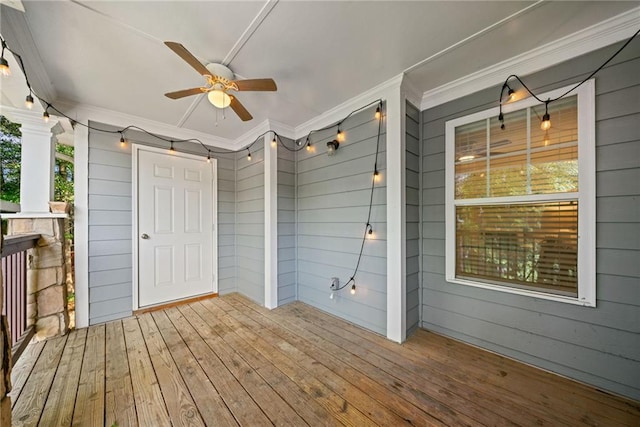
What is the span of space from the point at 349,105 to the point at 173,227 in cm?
287

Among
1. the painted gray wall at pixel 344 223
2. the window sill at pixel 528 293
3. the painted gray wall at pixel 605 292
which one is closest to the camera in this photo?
the painted gray wall at pixel 605 292

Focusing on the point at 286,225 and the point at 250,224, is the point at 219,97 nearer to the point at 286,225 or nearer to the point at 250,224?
the point at 286,225

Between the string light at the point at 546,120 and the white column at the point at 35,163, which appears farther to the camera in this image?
the white column at the point at 35,163

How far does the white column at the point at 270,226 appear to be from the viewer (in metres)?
3.17

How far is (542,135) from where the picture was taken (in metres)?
1.93

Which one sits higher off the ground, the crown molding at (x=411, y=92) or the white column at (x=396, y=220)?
the crown molding at (x=411, y=92)

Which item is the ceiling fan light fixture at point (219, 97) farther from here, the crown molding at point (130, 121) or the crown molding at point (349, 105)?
the crown molding at point (130, 121)

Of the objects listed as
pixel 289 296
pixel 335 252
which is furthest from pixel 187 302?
pixel 335 252

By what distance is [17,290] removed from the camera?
2266mm

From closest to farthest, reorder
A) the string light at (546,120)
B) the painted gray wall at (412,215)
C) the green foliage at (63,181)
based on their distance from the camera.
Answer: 1. the string light at (546,120)
2. the painted gray wall at (412,215)
3. the green foliage at (63,181)

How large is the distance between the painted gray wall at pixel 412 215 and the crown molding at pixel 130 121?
2.81 metres

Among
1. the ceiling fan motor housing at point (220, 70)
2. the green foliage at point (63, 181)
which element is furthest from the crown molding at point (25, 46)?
the green foliage at point (63, 181)

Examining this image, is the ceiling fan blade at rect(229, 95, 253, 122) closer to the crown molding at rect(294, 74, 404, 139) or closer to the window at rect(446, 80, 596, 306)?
the crown molding at rect(294, 74, 404, 139)

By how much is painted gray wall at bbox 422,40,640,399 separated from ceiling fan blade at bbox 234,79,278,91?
1968 mm
